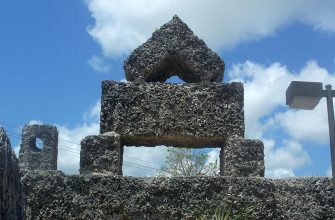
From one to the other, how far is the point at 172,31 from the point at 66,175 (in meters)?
2.39

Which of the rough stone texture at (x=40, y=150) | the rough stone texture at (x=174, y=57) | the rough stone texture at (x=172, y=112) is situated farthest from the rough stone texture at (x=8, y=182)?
the rough stone texture at (x=40, y=150)

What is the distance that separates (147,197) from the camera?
5578 mm

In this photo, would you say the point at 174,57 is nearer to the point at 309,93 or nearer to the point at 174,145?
the point at 174,145

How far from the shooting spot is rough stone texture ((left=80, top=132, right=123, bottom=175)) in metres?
6.06

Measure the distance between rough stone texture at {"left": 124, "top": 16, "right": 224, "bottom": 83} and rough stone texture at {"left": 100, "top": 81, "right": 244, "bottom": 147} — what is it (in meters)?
0.26

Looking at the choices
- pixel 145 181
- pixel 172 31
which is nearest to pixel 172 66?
pixel 172 31

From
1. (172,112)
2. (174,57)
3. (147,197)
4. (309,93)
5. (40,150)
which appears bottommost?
(147,197)

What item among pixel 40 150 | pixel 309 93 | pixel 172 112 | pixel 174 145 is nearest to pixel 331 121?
pixel 309 93

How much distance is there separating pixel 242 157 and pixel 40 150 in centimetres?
1302

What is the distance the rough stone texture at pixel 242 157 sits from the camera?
6.06m

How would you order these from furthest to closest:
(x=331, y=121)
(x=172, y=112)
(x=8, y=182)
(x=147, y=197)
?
(x=172, y=112), (x=331, y=121), (x=147, y=197), (x=8, y=182)

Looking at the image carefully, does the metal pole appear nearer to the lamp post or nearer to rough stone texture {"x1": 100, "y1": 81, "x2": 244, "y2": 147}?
the lamp post

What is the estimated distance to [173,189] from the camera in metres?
5.60

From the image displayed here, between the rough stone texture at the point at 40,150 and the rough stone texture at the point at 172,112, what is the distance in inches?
475
